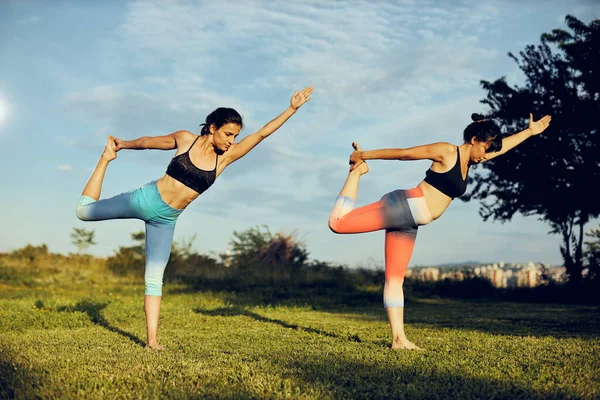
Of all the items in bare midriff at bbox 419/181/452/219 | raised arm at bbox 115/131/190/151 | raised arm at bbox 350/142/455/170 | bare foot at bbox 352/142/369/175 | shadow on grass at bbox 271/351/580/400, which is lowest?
shadow on grass at bbox 271/351/580/400

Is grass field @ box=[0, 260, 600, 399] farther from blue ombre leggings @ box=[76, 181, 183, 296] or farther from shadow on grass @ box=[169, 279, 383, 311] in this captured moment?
shadow on grass @ box=[169, 279, 383, 311]

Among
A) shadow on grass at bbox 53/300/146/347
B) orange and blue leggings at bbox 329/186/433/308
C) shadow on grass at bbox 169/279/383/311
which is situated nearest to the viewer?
orange and blue leggings at bbox 329/186/433/308

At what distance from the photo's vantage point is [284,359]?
516 cm

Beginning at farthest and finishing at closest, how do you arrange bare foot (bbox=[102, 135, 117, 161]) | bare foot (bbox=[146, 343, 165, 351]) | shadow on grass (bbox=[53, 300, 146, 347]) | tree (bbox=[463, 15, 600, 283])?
tree (bbox=[463, 15, 600, 283]) → shadow on grass (bbox=[53, 300, 146, 347]) → bare foot (bbox=[102, 135, 117, 161]) → bare foot (bbox=[146, 343, 165, 351])

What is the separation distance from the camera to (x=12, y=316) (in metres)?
8.82

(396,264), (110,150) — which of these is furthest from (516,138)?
(110,150)

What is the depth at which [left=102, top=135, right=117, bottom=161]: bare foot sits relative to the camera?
6.45 meters

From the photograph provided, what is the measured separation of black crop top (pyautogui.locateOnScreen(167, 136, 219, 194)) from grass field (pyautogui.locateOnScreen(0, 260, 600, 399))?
1.72 meters

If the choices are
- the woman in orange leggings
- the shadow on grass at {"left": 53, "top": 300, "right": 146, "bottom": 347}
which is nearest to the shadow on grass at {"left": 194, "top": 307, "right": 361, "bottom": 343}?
the woman in orange leggings

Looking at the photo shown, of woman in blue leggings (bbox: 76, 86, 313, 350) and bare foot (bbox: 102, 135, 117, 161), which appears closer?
woman in blue leggings (bbox: 76, 86, 313, 350)

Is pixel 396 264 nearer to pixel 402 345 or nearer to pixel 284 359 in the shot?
pixel 402 345

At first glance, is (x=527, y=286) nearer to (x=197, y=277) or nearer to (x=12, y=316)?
(x=197, y=277)

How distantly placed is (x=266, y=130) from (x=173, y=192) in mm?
1181

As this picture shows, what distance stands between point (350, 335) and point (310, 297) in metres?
9.24
